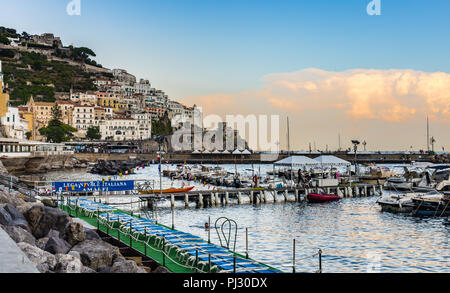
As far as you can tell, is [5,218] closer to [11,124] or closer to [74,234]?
[74,234]

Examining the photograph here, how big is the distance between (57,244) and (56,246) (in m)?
0.09

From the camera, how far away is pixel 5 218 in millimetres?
13789

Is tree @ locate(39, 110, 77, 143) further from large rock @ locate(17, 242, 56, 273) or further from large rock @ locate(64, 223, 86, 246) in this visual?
large rock @ locate(17, 242, 56, 273)

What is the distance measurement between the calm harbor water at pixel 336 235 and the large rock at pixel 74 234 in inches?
248

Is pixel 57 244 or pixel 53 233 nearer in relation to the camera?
pixel 57 244

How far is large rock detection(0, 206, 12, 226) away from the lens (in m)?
13.5

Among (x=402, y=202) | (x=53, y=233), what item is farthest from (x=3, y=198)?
(x=402, y=202)

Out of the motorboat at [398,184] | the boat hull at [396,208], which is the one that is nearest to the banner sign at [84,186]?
A: the boat hull at [396,208]

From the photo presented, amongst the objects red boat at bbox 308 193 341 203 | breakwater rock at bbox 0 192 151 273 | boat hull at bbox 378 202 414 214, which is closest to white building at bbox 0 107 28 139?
red boat at bbox 308 193 341 203

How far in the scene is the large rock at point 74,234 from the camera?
14.0m

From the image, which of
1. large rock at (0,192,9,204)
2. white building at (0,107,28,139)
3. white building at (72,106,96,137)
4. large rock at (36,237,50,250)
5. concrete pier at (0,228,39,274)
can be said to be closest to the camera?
concrete pier at (0,228,39,274)

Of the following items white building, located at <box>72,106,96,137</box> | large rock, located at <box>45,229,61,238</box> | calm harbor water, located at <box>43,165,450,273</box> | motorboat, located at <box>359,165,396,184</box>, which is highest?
white building, located at <box>72,106,96,137</box>
